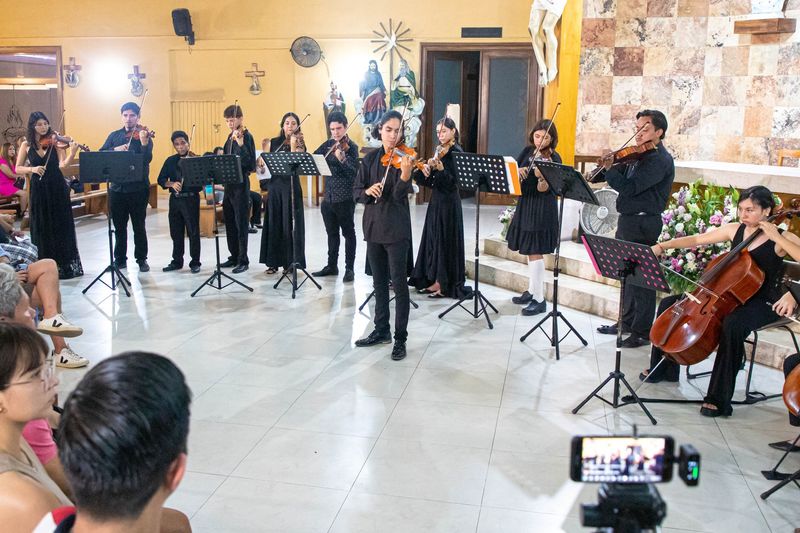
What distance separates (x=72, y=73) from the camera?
1313 centimetres

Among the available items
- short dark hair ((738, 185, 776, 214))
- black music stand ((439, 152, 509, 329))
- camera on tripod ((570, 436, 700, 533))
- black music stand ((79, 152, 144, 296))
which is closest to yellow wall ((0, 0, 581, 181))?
black music stand ((79, 152, 144, 296))

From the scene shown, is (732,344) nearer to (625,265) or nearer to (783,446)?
(783,446)

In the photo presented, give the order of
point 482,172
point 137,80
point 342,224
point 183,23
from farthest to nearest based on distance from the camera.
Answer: point 137,80 < point 183,23 < point 342,224 < point 482,172

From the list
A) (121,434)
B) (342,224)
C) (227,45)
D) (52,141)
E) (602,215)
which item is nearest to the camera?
(121,434)

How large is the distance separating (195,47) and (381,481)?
35.7ft

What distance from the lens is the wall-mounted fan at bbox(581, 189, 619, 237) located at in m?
7.05

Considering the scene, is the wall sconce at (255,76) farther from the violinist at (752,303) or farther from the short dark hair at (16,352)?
the short dark hair at (16,352)

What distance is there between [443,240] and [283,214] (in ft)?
5.52

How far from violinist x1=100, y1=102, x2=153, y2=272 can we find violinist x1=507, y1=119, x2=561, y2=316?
357cm

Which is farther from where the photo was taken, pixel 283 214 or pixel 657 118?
pixel 283 214

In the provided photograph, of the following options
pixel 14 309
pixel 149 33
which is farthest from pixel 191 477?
pixel 149 33

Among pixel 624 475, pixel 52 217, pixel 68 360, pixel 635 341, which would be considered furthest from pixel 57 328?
pixel 624 475

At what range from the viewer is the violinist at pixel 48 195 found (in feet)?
22.6

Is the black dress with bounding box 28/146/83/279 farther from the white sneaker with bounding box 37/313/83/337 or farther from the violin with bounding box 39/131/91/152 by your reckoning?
the white sneaker with bounding box 37/313/83/337
